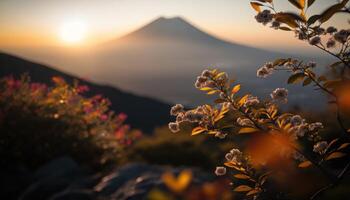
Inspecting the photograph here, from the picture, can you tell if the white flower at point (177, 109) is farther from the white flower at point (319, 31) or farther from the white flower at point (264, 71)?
the white flower at point (319, 31)

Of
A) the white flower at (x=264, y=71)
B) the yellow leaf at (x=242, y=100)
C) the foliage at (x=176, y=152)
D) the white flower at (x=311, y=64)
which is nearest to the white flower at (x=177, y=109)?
the yellow leaf at (x=242, y=100)

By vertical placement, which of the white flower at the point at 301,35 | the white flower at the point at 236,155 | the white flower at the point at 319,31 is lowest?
the white flower at the point at 236,155

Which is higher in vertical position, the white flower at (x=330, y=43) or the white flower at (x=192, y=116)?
the white flower at (x=330, y=43)

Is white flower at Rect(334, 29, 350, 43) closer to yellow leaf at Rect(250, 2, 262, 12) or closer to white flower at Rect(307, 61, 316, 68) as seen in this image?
white flower at Rect(307, 61, 316, 68)

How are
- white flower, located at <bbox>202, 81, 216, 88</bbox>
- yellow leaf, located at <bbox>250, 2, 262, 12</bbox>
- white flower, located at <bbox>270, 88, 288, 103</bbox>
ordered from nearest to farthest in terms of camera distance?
yellow leaf, located at <bbox>250, 2, 262, 12</bbox> < white flower, located at <bbox>270, 88, 288, 103</bbox> < white flower, located at <bbox>202, 81, 216, 88</bbox>

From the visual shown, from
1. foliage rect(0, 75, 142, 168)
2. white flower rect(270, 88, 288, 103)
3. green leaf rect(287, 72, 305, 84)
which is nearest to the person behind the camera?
green leaf rect(287, 72, 305, 84)

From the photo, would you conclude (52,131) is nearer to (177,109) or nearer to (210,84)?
(177,109)

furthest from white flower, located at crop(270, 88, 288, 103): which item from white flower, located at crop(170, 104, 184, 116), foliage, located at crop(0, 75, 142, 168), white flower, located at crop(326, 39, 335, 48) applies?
foliage, located at crop(0, 75, 142, 168)
